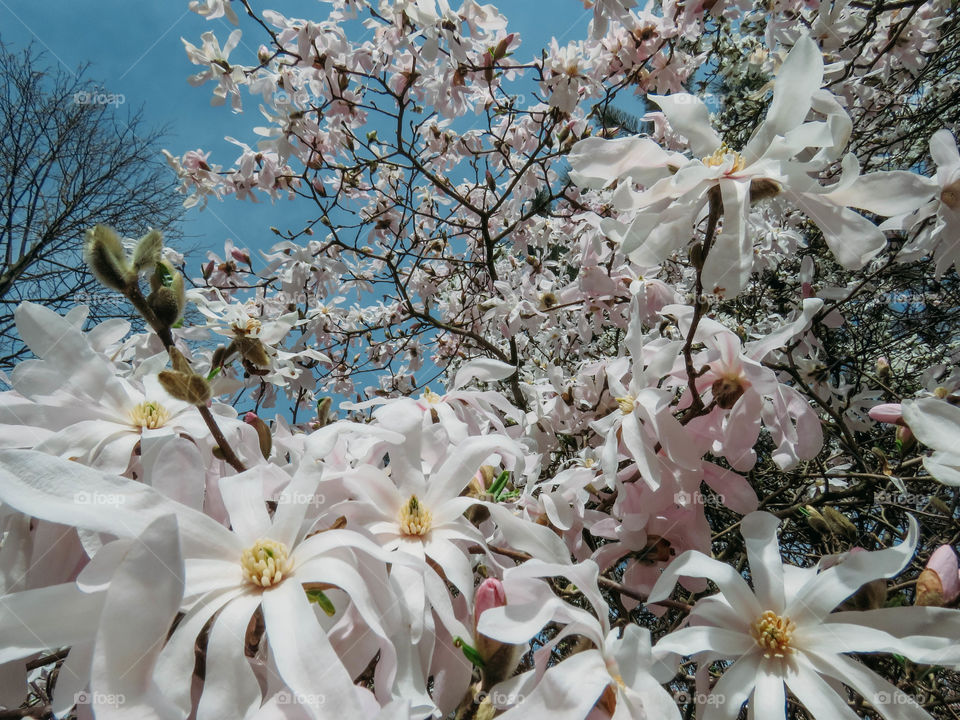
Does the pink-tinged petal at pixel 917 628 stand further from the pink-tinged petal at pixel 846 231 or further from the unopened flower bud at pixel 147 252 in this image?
the unopened flower bud at pixel 147 252

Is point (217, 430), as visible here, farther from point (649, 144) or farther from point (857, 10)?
point (857, 10)

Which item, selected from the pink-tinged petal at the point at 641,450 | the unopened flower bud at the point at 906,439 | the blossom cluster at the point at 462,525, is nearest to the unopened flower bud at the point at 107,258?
the blossom cluster at the point at 462,525

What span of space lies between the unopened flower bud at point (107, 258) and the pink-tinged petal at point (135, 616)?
1.01 feet

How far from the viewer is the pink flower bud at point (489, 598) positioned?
0.51m

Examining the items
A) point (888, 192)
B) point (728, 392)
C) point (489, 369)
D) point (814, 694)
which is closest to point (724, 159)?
point (888, 192)

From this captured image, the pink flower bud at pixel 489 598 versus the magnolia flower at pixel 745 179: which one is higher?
the magnolia flower at pixel 745 179

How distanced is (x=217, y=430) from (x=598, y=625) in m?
0.38

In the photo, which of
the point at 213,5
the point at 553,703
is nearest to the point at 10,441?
the point at 553,703

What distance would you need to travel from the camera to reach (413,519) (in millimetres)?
553

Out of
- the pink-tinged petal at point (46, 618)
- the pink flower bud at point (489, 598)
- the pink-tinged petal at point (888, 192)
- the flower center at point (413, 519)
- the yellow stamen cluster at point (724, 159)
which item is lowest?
the pink-tinged petal at point (46, 618)

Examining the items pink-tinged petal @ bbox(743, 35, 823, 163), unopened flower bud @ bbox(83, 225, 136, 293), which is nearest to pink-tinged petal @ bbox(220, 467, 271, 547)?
unopened flower bud @ bbox(83, 225, 136, 293)

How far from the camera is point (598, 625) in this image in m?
0.47

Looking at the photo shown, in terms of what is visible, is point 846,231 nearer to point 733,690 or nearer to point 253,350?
point 733,690

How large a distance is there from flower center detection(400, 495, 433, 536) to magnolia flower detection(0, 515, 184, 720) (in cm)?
23
